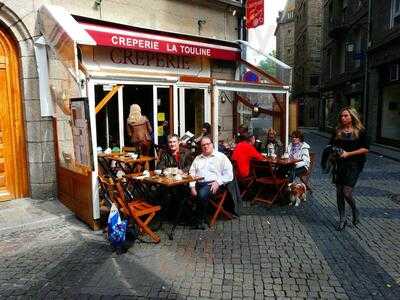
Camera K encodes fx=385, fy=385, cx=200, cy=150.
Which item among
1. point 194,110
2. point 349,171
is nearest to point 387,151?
point 194,110

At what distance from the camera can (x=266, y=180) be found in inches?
283

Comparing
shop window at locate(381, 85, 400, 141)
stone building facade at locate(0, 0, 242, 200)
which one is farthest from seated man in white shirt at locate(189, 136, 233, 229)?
shop window at locate(381, 85, 400, 141)

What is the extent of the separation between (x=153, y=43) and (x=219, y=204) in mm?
4598

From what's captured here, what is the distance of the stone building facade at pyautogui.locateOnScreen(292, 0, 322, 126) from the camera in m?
36.9

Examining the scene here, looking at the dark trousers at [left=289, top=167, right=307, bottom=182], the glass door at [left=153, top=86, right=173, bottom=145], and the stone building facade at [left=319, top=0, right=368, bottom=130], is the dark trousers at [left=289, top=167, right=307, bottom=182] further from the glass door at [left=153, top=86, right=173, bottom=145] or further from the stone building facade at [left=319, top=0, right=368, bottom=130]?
the stone building facade at [left=319, top=0, right=368, bottom=130]

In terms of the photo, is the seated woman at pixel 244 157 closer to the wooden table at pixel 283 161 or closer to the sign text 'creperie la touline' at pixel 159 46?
the wooden table at pixel 283 161

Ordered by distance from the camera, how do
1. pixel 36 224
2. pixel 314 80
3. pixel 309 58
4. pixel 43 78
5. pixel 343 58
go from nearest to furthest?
pixel 36 224 → pixel 43 78 → pixel 343 58 → pixel 309 58 → pixel 314 80

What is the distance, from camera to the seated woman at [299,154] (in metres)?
7.34

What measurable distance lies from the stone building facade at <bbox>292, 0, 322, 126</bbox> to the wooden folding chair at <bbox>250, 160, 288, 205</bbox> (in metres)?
30.4

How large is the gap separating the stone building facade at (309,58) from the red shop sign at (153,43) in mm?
27470

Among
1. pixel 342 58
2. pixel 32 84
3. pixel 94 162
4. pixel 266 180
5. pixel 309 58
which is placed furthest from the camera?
pixel 309 58

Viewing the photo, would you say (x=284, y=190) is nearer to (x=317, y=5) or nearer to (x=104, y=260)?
(x=104, y=260)

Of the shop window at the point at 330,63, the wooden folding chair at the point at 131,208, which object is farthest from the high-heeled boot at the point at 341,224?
the shop window at the point at 330,63

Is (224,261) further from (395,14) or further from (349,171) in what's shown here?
(395,14)
